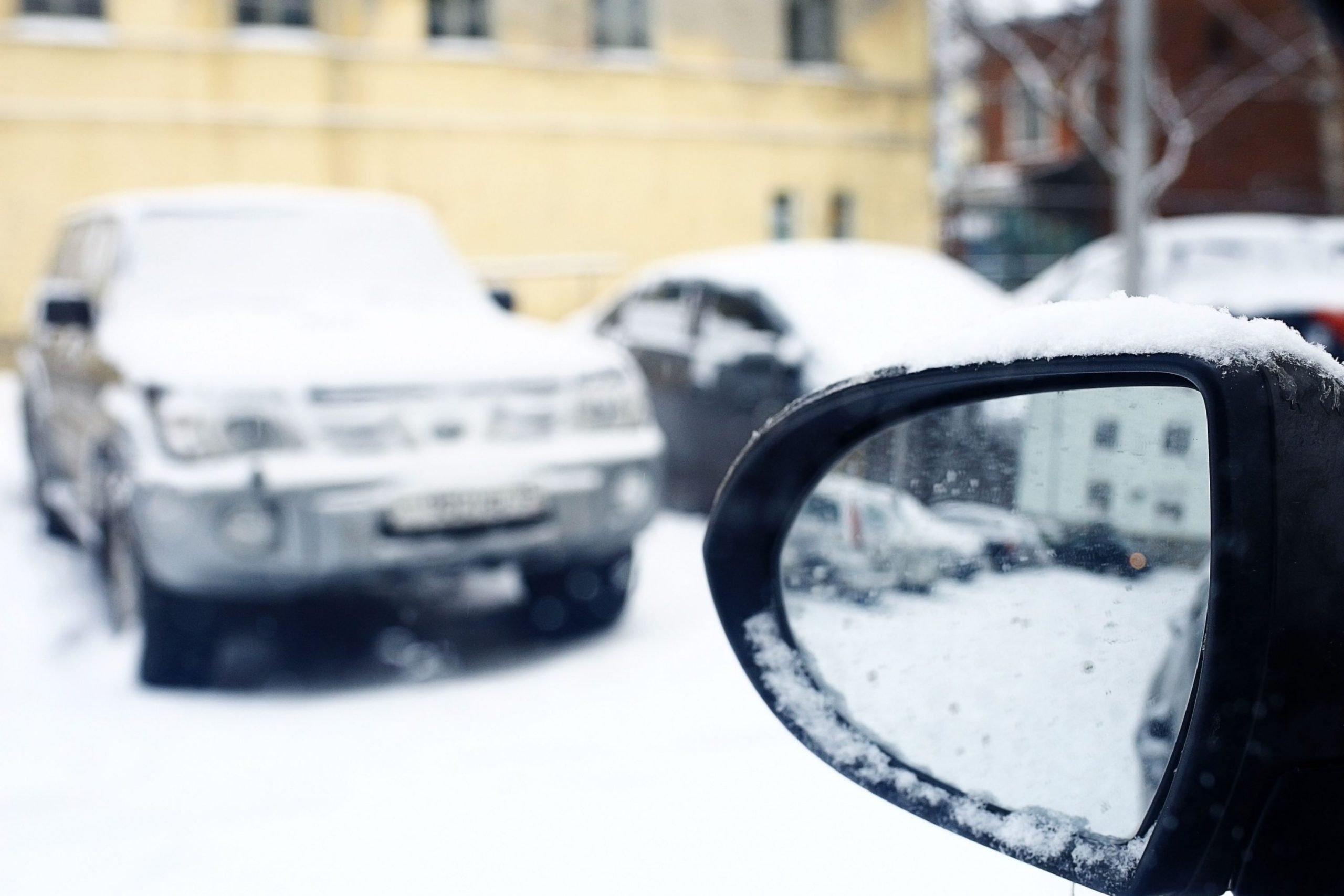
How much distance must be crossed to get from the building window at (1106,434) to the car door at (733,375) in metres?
4.68

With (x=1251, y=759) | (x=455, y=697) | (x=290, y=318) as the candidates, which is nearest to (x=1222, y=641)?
(x=1251, y=759)

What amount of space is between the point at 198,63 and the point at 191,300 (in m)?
14.2

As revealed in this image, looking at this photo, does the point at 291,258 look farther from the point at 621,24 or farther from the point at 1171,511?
the point at 621,24

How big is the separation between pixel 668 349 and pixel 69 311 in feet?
10.5

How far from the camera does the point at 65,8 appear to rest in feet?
55.6

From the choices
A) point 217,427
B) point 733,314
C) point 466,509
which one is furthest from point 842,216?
point 217,427

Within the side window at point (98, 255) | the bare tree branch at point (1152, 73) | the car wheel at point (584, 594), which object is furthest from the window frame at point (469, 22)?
the car wheel at point (584, 594)

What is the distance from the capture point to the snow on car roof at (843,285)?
5.81m

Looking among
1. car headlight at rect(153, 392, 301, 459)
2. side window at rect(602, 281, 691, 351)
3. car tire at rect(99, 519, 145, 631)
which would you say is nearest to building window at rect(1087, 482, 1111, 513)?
car headlight at rect(153, 392, 301, 459)

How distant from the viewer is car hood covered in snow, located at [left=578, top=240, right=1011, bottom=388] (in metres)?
5.77

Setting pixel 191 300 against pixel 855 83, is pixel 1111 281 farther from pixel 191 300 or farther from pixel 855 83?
pixel 855 83

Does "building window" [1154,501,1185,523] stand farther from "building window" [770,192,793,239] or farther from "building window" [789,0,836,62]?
"building window" [789,0,836,62]

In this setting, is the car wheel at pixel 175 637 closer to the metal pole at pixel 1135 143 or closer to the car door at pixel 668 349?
the car door at pixel 668 349

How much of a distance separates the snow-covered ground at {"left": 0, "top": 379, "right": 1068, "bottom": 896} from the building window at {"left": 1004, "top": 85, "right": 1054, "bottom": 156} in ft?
97.8
